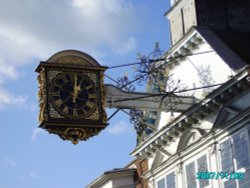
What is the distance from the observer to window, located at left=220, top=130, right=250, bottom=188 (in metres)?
22.6

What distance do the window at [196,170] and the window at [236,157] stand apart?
2.91ft

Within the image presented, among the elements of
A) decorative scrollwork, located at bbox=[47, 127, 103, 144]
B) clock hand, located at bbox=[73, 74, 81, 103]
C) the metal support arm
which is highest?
the metal support arm

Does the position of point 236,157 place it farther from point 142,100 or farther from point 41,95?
point 41,95

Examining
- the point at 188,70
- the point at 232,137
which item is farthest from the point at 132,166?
the point at 232,137

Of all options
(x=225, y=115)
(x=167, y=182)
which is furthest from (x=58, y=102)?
(x=167, y=182)

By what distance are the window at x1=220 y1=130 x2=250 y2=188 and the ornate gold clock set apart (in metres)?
3.49

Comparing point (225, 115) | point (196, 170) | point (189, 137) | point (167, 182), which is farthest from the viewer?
point (167, 182)

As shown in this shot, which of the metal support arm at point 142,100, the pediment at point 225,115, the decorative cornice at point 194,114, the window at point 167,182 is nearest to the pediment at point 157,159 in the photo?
the decorative cornice at point 194,114

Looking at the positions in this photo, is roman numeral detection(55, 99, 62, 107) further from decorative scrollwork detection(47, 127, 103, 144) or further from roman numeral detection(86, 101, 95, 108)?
roman numeral detection(86, 101, 95, 108)

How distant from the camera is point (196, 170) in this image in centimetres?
2491

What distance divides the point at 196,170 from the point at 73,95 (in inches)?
188

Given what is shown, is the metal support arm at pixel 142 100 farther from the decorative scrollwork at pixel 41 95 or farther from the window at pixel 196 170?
the decorative scrollwork at pixel 41 95
